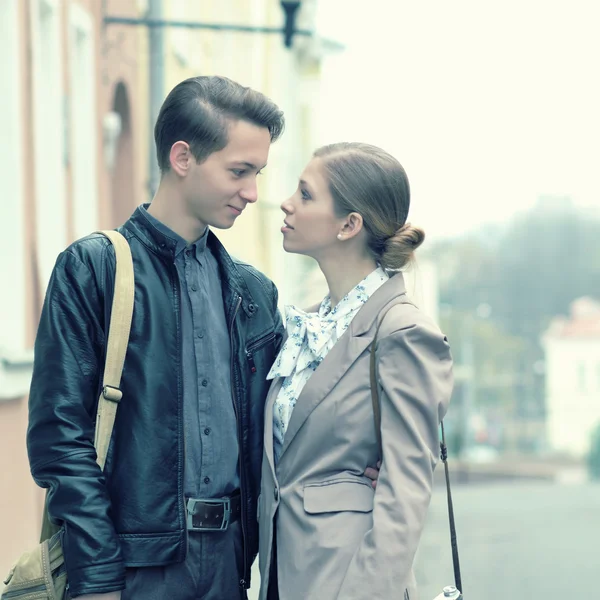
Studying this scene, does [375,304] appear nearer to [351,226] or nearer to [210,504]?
[351,226]

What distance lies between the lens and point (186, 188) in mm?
3389

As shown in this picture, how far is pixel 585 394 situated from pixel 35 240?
99.0 meters

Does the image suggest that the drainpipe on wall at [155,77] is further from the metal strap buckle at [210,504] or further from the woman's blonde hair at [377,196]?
the metal strap buckle at [210,504]

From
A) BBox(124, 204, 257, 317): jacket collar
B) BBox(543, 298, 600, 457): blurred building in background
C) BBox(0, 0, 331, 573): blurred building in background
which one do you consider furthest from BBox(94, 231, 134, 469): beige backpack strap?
BBox(543, 298, 600, 457): blurred building in background

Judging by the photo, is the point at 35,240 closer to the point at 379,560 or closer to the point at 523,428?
the point at 379,560

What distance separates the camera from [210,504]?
3.24 meters

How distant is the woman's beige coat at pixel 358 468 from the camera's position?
3172 millimetres

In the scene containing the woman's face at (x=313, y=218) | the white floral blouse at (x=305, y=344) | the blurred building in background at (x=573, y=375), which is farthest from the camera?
the blurred building in background at (x=573, y=375)

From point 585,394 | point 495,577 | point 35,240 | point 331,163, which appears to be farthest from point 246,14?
point 585,394

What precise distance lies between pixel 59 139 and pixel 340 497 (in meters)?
5.08

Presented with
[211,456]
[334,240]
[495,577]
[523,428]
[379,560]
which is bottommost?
[523,428]

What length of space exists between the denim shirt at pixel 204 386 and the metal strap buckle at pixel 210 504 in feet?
0.05

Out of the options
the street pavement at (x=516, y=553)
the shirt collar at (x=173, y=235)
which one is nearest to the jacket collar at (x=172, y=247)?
the shirt collar at (x=173, y=235)

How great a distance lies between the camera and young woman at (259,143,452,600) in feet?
10.5
